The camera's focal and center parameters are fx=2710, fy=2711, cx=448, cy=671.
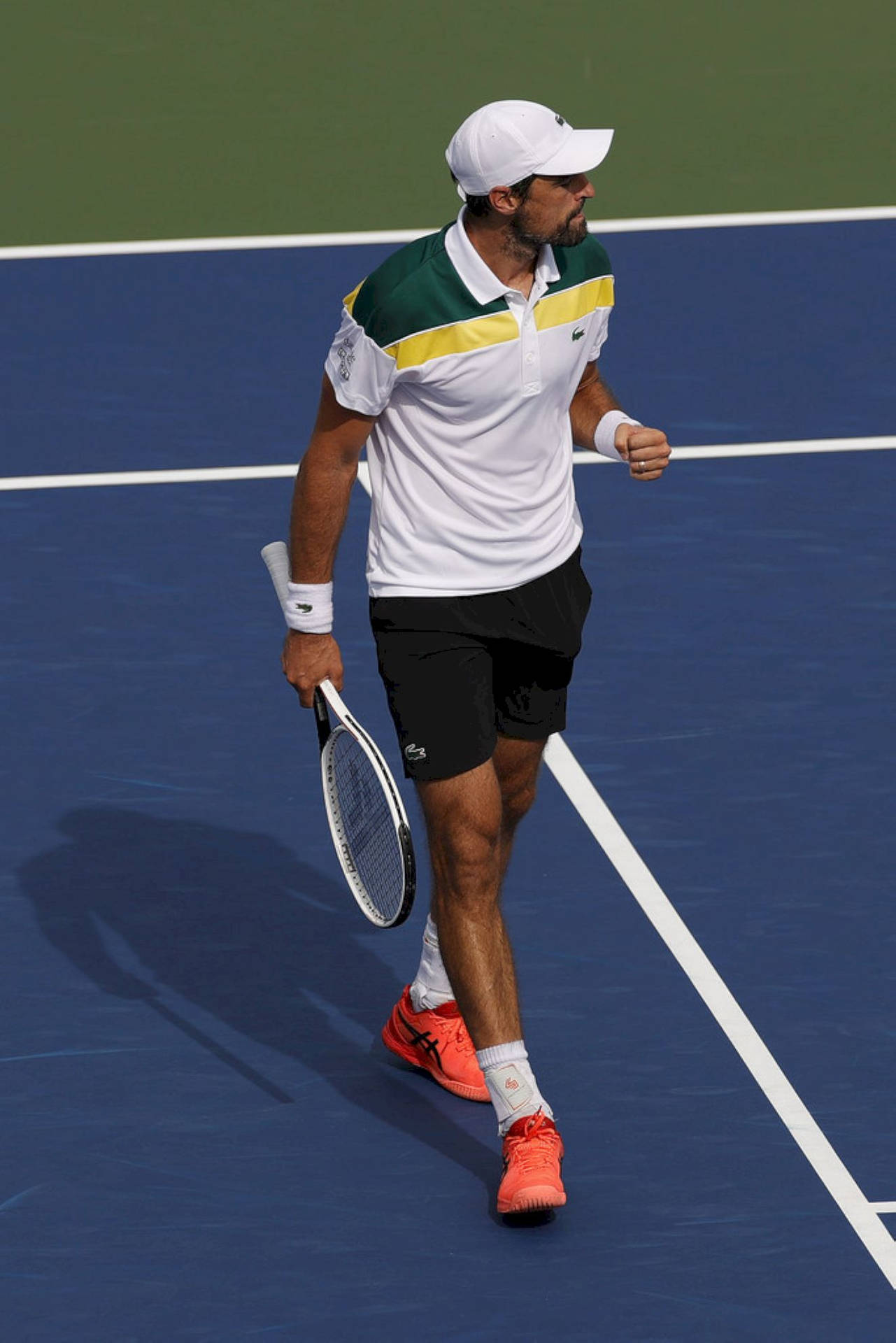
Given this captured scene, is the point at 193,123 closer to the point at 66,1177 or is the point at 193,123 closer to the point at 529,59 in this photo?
the point at 529,59

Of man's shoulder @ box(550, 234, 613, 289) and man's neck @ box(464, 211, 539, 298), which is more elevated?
man's neck @ box(464, 211, 539, 298)

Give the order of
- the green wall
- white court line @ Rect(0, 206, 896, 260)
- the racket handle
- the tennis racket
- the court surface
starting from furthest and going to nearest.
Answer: the green wall
white court line @ Rect(0, 206, 896, 260)
the racket handle
the tennis racket
the court surface

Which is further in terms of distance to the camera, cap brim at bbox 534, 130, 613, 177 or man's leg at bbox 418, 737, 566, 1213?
man's leg at bbox 418, 737, 566, 1213

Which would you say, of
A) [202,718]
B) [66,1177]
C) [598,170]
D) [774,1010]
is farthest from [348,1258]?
[598,170]

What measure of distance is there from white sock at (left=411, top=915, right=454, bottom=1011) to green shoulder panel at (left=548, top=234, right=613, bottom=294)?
1.55 meters

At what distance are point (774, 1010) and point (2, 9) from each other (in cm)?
1160

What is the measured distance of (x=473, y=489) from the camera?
19.3 feet

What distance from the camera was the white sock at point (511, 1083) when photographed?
Result: 5.81 m

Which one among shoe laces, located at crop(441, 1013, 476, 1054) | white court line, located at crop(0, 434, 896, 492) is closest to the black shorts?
shoe laces, located at crop(441, 1013, 476, 1054)

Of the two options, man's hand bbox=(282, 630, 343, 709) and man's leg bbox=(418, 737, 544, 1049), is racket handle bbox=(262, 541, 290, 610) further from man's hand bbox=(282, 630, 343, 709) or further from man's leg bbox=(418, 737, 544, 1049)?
man's leg bbox=(418, 737, 544, 1049)

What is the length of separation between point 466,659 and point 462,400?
57 centimetres

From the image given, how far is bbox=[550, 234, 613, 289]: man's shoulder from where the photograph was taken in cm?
595

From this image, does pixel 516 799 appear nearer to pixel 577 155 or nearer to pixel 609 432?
pixel 609 432

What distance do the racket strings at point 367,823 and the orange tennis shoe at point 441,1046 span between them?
466 millimetres
